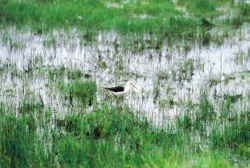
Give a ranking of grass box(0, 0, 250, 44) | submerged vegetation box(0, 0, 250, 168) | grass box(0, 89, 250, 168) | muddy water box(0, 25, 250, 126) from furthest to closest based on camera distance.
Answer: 1. grass box(0, 0, 250, 44)
2. muddy water box(0, 25, 250, 126)
3. submerged vegetation box(0, 0, 250, 168)
4. grass box(0, 89, 250, 168)

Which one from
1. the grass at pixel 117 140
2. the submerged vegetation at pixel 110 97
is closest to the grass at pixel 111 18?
the submerged vegetation at pixel 110 97

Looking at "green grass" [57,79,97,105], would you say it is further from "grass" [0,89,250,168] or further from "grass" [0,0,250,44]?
"grass" [0,0,250,44]

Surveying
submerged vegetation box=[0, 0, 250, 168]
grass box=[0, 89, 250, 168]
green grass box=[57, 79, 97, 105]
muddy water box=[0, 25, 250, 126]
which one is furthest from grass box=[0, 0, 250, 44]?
grass box=[0, 89, 250, 168]

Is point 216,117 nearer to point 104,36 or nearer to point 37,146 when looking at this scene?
point 37,146

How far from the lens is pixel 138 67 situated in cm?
746

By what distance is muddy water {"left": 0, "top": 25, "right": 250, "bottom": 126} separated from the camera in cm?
555

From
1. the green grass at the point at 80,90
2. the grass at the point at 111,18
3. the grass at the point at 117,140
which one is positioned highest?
the grass at the point at 111,18

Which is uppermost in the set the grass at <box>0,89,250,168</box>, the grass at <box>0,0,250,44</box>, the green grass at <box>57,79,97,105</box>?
the grass at <box>0,0,250,44</box>

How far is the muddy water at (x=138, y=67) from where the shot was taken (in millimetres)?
A: 5555

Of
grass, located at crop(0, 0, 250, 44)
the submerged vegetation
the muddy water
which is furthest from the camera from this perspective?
grass, located at crop(0, 0, 250, 44)

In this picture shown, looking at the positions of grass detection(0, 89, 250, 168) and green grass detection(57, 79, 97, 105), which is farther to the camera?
green grass detection(57, 79, 97, 105)

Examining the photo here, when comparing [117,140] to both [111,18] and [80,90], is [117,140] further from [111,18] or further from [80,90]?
[111,18]

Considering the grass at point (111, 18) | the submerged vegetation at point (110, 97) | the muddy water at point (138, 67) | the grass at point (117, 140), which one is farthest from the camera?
the grass at point (111, 18)

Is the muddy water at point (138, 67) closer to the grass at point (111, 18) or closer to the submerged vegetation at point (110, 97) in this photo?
the submerged vegetation at point (110, 97)
